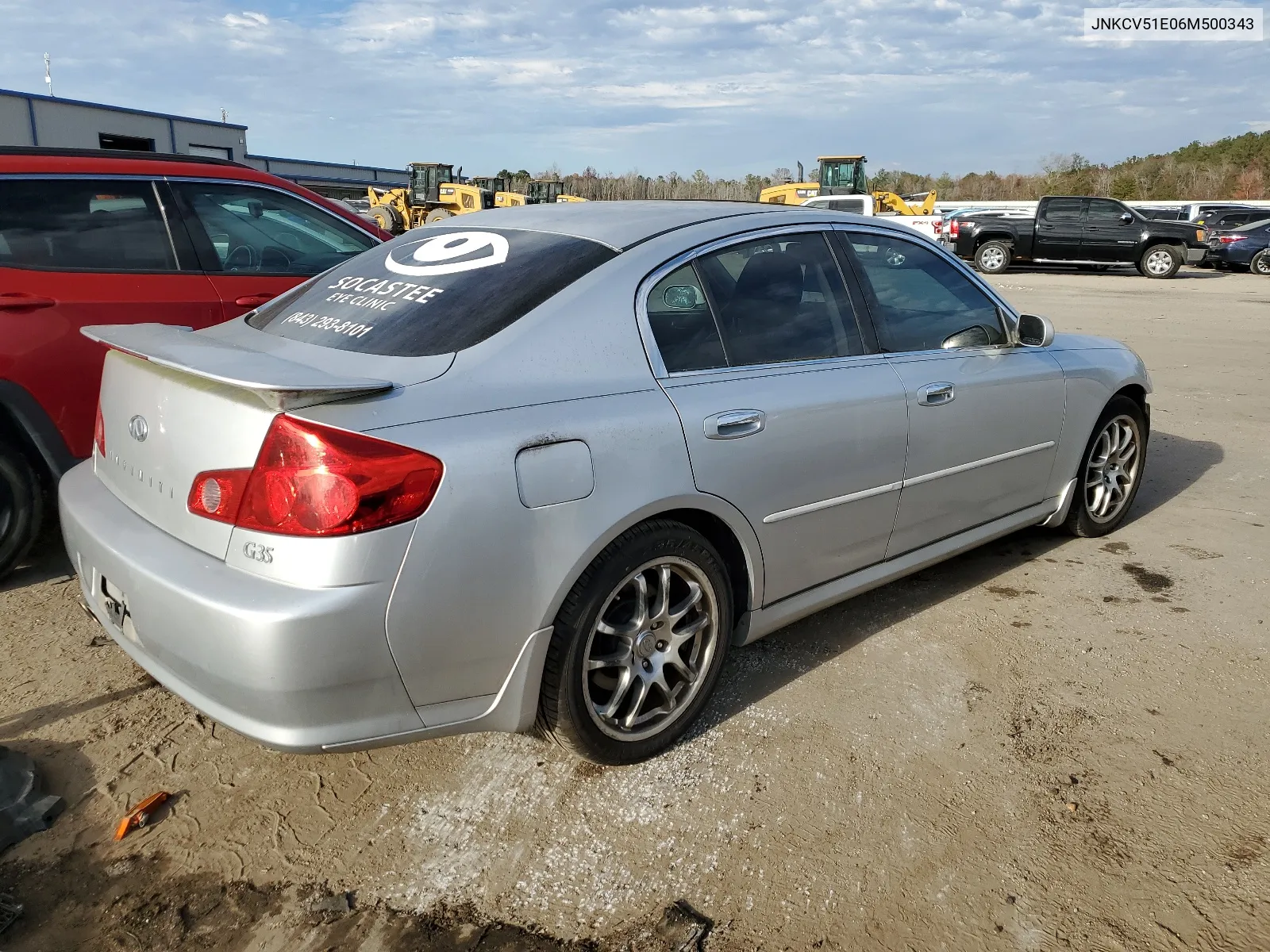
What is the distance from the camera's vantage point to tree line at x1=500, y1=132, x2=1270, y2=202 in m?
43.4

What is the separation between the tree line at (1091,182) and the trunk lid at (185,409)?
37328 mm

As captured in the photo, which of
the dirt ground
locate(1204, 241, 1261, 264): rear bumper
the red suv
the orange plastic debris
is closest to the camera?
the dirt ground

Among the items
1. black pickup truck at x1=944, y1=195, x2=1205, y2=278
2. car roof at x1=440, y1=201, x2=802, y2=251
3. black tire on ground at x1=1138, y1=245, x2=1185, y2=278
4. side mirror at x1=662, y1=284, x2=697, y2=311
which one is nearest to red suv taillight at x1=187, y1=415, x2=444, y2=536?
side mirror at x1=662, y1=284, x2=697, y2=311

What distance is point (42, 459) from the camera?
3994 millimetres

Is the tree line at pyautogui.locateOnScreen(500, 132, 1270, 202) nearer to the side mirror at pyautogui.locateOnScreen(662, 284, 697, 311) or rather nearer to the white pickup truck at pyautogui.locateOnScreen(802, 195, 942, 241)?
the white pickup truck at pyautogui.locateOnScreen(802, 195, 942, 241)

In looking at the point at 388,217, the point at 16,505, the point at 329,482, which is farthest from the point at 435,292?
the point at 388,217

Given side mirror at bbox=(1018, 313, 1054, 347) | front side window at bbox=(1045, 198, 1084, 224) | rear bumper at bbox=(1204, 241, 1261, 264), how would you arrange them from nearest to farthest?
side mirror at bbox=(1018, 313, 1054, 347) < front side window at bbox=(1045, 198, 1084, 224) < rear bumper at bbox=(1204, 241, 1261, 264)

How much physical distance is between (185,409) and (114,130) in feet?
108

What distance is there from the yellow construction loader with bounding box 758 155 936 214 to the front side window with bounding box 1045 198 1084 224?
4.99 metres

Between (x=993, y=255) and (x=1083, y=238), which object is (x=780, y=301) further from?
(x=1083, y=238)

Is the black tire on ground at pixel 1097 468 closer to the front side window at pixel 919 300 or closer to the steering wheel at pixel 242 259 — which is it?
the front side window at pixel 919 300

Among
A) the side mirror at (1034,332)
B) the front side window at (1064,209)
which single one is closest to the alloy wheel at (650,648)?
the side mirror at (1034,332)

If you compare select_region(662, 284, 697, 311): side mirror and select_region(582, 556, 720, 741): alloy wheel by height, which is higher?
select_region(662, 284, 697, 311): side mirror

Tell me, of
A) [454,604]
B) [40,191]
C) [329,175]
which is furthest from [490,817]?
[329,175]
